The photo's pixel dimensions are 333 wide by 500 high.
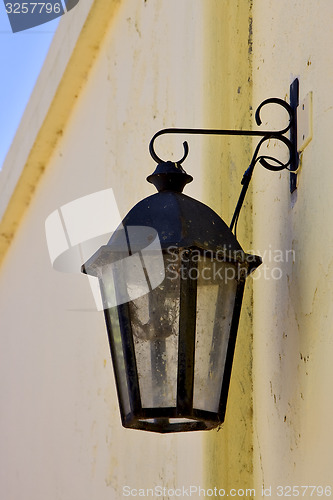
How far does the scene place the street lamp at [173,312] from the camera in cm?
185

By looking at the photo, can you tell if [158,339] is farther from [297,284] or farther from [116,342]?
[297,284]

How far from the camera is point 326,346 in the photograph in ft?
6.27

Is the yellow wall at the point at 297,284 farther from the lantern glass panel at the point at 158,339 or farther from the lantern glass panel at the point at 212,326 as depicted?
the lantern glass panel at the point at 158,339

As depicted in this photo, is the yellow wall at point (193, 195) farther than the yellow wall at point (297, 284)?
Yes

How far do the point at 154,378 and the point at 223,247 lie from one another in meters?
0.32

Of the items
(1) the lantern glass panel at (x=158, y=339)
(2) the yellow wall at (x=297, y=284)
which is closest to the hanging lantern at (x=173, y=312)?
(1) the lantern glass panel at (x=158, y=339)

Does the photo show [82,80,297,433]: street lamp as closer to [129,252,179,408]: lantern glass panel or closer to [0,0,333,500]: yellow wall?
[129,252,179,408]: lantern glass panel

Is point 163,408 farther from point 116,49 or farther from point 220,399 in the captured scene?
point 116,49

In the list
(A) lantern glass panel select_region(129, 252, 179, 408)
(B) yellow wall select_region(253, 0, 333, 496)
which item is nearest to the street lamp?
(A) lantern glass panel select_region(129, 252, 179, 408)

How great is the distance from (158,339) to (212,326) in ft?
0.40

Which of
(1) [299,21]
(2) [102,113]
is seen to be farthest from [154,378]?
(2) [102,113]

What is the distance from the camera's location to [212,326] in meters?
1.91

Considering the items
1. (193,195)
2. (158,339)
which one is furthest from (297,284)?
(193,195)

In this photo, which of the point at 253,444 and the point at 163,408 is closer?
the point at 163,408
